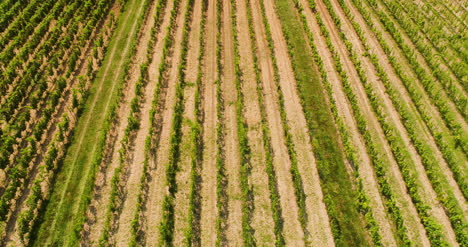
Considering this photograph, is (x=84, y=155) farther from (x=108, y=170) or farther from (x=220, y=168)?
(x=220, y=168)

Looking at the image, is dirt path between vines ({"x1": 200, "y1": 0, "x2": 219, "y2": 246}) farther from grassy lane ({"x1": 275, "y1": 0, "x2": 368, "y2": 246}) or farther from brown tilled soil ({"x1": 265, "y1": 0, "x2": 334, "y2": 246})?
grassy lane ({"x1": 275, "y1": 0, "x2": 368, "y2": 246})

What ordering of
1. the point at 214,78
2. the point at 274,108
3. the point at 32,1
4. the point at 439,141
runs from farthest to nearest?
the point at 32,1 < the point at 214,78 < the point at 274,108 < the point at 439,141

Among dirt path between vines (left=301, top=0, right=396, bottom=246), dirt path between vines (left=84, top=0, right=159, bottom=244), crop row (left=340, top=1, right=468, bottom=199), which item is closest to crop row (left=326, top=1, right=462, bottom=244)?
crop row (left=340, top=1, right=468, bottom=199)

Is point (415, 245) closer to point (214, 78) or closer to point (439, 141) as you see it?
point (439, 141)

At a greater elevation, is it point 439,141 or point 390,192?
point 439,141

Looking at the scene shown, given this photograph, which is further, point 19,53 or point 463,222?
point 19,53

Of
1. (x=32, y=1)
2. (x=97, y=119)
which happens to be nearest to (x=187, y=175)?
(x=97, y=119)

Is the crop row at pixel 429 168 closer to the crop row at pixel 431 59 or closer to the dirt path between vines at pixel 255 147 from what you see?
the crop row at pixel 431 59
